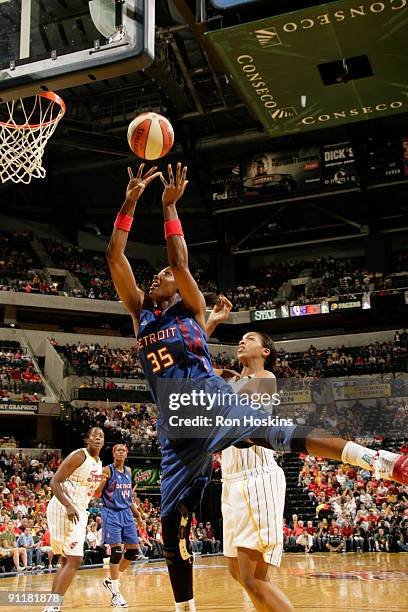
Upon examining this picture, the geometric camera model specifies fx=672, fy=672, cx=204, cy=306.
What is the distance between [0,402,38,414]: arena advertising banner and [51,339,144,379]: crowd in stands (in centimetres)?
245

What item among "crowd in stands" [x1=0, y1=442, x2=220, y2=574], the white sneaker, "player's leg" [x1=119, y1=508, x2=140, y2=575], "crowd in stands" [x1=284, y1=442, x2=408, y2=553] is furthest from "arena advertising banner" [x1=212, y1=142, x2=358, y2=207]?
the white sneaker

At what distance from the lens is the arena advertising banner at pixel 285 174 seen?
86.9ft

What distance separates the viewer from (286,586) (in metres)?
9.40

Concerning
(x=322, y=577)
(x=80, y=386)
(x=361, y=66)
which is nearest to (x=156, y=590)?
(x=322, y=577)

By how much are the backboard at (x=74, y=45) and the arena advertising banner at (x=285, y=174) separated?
70.3ft

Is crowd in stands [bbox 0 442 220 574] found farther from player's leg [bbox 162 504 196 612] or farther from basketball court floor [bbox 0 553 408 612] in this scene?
player's leg [bbox 162 504 196 612]

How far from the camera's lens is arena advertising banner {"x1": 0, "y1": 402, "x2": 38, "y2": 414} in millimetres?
22859

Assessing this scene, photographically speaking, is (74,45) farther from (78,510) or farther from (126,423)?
(126,423)

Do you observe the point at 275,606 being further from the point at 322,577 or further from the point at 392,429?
the point at 392,429

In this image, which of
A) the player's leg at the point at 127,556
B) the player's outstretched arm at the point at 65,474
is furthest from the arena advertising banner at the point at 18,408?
the player's outstretched arm at the point at 65,474

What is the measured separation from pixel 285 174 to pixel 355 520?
582 inches

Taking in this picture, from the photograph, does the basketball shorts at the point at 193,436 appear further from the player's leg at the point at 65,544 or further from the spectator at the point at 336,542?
the spectator at the point at 336,542

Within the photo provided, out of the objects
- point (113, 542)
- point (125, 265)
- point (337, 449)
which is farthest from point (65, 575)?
point (337, 449)

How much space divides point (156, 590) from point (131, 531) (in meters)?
1.38
